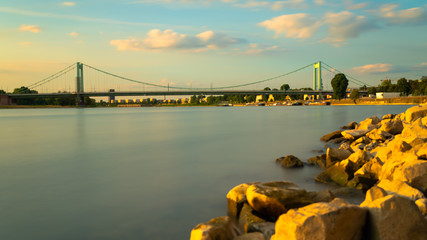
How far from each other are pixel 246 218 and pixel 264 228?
55 cm

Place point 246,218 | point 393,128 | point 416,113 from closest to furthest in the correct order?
point 246,218, point 393,128, point 416,113

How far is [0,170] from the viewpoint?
10141 millimetres

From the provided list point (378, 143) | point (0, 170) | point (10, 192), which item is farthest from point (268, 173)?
point (0, 170)

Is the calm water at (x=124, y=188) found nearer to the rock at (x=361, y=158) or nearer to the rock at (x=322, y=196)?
the rock at (x=361, y=158)

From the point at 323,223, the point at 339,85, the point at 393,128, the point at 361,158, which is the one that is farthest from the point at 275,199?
the point at 339,85

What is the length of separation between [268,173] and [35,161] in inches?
348

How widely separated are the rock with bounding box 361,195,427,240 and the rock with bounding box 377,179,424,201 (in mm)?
1169

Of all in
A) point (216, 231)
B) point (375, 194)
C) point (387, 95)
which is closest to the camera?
point (216, 231)

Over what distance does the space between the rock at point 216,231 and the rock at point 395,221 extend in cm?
148

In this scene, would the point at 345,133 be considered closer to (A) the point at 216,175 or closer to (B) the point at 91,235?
(A) the point at 216,175

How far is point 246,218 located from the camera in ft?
15.2

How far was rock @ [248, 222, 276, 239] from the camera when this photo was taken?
392 cm

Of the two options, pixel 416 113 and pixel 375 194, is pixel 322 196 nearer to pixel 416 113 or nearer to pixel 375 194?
pixel 375 194

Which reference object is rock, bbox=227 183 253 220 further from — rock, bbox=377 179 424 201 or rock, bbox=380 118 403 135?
rock, bbox=380 118 403 135
